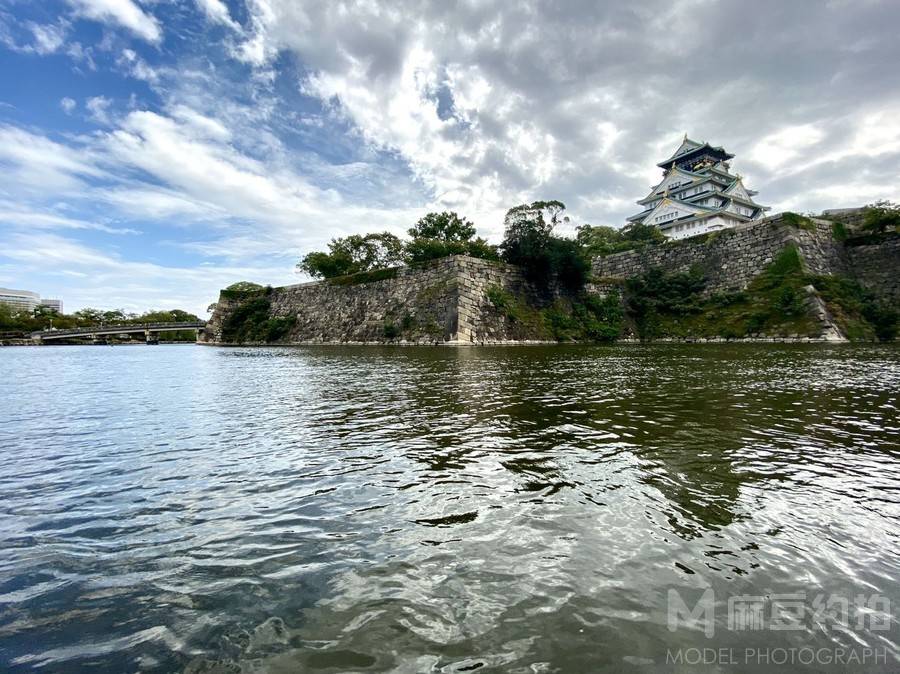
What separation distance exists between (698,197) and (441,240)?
1589 inches

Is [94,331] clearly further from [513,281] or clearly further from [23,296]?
[23,296]

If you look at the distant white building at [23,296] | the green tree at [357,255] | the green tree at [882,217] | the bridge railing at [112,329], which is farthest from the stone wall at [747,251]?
the distant white building at [23,296]

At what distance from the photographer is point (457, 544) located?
353 centimetres

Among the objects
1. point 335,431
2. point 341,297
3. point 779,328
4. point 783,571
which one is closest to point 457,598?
point 783,571

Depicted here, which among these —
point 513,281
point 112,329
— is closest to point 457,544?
point 513,281

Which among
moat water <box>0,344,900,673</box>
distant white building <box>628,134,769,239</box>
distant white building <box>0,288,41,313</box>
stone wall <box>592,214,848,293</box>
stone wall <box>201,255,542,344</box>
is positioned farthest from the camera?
distant white building <box>0,288,41,313</box>

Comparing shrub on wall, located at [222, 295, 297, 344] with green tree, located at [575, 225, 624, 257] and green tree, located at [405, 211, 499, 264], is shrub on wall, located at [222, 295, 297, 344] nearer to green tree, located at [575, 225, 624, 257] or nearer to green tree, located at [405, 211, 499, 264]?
green tree, located at [405, 211, 499, 264]

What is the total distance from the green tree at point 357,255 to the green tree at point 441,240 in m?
3.49

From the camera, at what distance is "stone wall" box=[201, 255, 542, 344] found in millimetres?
35344

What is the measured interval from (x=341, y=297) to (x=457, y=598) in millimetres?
46998

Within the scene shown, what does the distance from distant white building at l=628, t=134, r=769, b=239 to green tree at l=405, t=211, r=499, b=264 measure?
31.1 meters

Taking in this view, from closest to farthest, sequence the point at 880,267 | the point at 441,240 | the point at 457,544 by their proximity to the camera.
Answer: the point at 457,544 → the point at 880,267 → the point at 441,240

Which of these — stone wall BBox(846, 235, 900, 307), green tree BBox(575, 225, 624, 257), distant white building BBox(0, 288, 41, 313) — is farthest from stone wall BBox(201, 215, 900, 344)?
distant white building BBox(0, 288, 41, 313)

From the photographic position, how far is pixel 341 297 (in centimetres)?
4772
